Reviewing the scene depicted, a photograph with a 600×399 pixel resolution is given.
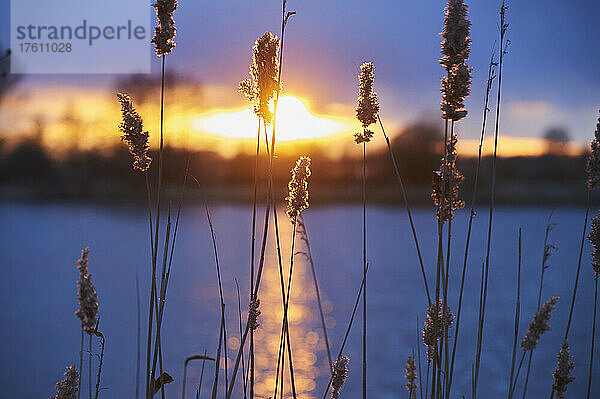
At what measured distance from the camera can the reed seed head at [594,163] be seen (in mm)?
1017

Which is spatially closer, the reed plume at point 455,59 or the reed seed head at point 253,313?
the reed plume at point 455,59

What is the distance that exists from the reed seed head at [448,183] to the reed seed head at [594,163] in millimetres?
291

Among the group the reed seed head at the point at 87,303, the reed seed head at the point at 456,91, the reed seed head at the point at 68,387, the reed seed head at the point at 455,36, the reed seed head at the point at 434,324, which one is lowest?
the reed seed head at the point at 68,387

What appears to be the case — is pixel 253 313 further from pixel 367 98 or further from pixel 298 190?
pixel 367 98

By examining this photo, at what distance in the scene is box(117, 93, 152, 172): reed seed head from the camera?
855 mm

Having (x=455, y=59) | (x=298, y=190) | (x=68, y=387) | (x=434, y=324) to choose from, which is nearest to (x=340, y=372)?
(x=434, y=324)

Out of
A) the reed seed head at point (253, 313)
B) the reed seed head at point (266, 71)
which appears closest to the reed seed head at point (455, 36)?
the reed seed head at point (266, 71)

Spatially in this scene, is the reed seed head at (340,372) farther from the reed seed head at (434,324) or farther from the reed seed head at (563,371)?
the reed seed head at (563,371)

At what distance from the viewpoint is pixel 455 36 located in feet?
2.65

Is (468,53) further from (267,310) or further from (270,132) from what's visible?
(267,310)

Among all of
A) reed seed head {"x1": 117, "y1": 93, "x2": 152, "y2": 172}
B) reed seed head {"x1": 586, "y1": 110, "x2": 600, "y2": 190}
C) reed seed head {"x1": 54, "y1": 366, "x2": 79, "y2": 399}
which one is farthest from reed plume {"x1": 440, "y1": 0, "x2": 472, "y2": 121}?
reed seed head {"x1": 54, "y1": 366, "x2": 79, "y2": 399}

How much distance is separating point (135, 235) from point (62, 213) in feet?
10.3

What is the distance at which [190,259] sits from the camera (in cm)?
1842

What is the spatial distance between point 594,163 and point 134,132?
845 mm
